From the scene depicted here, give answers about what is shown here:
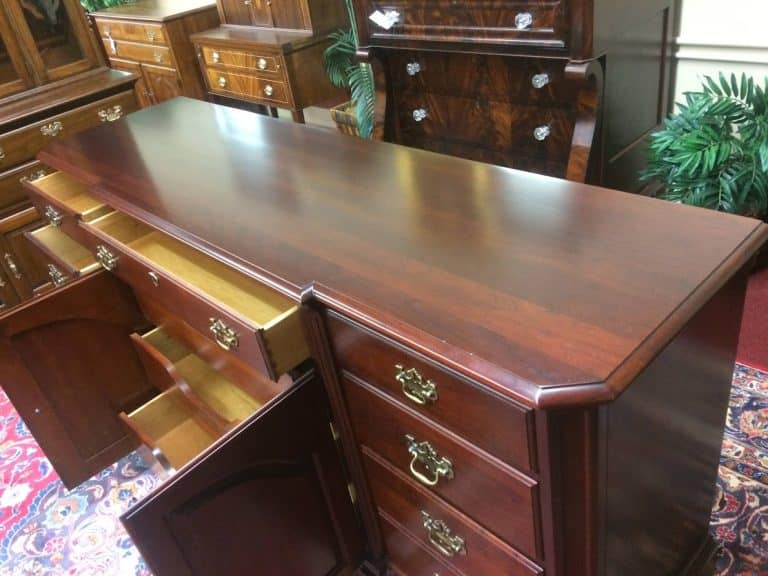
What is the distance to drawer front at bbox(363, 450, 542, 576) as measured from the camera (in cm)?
89

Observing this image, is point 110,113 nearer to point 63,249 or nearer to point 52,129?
point 52,129

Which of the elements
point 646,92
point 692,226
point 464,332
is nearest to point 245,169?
point 464,332

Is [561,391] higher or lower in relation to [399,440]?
higher

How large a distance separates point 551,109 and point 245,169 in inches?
31.4

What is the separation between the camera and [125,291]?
4.91 feet

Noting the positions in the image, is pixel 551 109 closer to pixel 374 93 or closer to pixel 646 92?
pixel 646 92

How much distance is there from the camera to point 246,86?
2.53 meters

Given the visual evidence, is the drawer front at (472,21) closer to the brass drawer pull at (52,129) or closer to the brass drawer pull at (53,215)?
the brass drawer pull at (53,215)

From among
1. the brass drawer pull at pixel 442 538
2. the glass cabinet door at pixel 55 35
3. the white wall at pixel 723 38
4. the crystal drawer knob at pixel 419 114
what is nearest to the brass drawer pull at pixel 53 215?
the glass cabinet door at pixel 55 35

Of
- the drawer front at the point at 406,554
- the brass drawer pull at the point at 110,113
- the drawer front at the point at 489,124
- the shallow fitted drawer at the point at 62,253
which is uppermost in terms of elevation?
the brass drawer pull at the point at 110,113

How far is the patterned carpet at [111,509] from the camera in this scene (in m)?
1.24

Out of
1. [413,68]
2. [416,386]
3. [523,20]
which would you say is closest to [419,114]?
[413,68]

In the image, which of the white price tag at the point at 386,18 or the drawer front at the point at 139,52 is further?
the drawer front at the point at 139,52

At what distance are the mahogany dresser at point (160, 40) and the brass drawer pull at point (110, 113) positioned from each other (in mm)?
350
